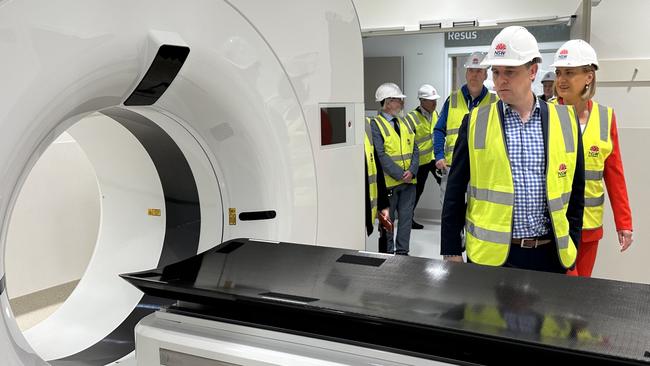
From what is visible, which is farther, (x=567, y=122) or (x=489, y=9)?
(x=489, y=9)

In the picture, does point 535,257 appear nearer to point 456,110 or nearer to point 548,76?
point 456,110

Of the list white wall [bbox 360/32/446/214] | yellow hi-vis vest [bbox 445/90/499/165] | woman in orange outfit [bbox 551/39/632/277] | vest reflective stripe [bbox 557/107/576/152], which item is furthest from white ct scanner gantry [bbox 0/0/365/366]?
white wall [bbox 360/32/446/214]

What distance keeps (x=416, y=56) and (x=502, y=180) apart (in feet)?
13.0

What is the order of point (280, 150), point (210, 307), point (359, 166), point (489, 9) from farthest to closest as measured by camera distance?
point (489, 9), point (359, 166), point (280, 150), point (210, 307)

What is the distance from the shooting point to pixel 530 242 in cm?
192

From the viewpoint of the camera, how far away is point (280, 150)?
169 centimetres

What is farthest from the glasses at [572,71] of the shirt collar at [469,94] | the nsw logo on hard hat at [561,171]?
the shirt collar at [469,94]

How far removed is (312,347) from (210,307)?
242 mm

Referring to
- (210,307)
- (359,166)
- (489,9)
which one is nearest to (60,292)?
(359,166)

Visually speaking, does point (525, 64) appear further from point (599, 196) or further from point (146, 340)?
point (146, 340)

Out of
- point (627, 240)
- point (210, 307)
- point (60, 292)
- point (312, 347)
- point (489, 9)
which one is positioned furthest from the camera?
point (489, 9)

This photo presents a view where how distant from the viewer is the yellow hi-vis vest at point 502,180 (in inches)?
73.7

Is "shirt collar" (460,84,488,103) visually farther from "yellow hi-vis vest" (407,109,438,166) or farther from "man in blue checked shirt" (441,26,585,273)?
"man in blue checked shirt" (441,26,585,273)

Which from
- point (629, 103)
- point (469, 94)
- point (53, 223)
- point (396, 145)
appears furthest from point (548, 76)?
point (53, 223)
